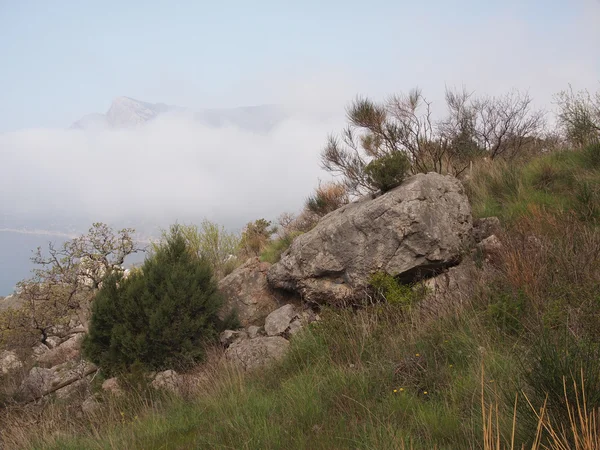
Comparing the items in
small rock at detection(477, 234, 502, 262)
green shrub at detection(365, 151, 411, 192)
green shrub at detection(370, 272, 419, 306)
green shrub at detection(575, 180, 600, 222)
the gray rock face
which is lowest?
the gray rock face

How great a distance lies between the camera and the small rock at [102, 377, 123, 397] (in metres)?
6.71

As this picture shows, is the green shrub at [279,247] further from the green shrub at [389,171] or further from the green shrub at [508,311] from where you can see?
the green shrub at [508,311]

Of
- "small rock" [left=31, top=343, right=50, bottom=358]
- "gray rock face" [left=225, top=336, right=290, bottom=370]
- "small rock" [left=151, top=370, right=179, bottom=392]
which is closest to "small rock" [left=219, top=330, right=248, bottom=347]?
"gray rock face" [left=225, top=336, right=290, bottom=370]

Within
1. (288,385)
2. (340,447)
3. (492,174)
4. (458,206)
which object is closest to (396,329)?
(288,385)

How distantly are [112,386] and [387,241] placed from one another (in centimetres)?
536

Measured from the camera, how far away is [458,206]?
347 inches

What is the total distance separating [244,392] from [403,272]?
4.07 metres

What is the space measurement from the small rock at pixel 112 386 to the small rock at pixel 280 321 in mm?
2815

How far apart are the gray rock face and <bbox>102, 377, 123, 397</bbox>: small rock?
5.79ft

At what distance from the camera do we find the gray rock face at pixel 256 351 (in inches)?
258

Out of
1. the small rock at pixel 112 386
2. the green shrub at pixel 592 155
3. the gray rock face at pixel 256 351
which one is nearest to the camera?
the gray rock face at pixel 256 351

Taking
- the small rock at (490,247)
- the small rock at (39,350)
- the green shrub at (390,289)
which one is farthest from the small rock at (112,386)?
the small rock at (39,350)

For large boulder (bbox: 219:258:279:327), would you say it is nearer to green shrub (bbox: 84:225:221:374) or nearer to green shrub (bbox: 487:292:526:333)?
green shrub (bbox: 84:225:221:374)

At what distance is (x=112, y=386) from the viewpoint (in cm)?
727
